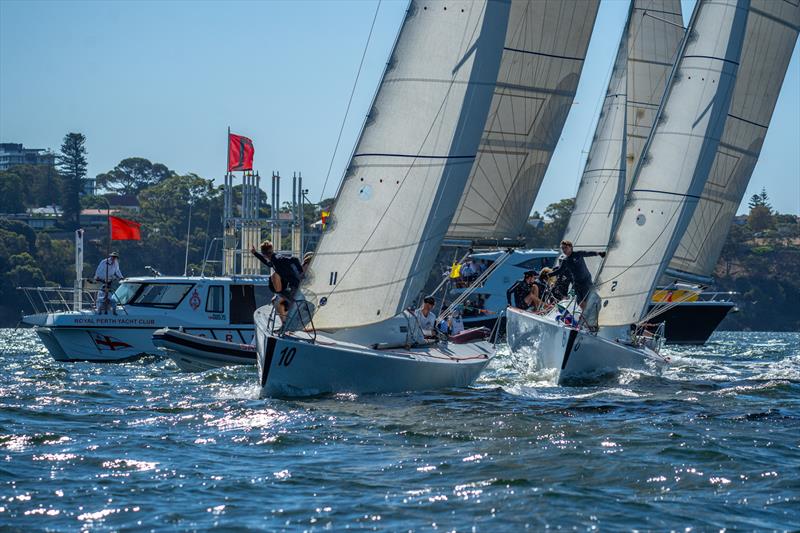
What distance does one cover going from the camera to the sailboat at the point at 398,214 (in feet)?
52.9

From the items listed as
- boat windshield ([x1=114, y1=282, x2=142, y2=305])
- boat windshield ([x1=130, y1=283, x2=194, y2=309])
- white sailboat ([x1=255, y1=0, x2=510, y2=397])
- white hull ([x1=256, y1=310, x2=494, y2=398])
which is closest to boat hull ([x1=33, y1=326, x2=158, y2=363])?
boat windshield ([x1=130, y1=283, x2=194, y2=309])

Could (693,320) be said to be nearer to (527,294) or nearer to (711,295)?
(711,295)

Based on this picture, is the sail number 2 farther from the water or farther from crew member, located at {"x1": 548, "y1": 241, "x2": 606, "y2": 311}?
crew member, located at {"x1": 548, "y1": 241, "x2": 606, "y2": 311}

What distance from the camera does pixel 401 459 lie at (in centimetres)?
1201

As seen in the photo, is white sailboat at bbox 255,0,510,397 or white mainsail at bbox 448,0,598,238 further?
white mainsail at bbox 448,0,598,238

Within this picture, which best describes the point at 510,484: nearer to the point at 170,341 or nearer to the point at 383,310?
the point at 383,310

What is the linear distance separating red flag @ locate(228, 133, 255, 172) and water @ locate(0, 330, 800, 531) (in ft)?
47.6

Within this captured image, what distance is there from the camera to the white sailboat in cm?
1612

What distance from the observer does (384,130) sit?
55.0ft

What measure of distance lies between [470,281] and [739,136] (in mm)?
15008

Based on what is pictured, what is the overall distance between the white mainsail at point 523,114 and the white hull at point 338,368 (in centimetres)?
642

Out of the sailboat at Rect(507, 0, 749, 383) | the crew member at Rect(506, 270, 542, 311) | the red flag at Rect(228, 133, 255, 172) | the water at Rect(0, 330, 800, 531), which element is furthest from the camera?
the red flag at Rect(228, 133, 255, 172)

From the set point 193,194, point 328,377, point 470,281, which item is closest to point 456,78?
point 328,377

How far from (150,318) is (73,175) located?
319 feet
